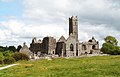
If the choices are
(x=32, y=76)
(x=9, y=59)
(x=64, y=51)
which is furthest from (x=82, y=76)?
(x=64, y=51)

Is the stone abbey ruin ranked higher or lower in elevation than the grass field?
higher

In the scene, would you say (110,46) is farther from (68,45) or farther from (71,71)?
(71,71)

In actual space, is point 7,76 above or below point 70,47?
below

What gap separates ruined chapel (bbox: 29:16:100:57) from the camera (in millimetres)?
134375

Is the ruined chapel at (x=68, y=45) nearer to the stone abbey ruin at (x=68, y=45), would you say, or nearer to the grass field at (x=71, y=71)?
the stone abbey ruin at (x=68, y=45)

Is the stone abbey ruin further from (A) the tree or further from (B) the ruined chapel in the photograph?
(A) the tree

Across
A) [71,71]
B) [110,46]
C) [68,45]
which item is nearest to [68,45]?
[68,45]

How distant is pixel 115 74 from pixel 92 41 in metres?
127

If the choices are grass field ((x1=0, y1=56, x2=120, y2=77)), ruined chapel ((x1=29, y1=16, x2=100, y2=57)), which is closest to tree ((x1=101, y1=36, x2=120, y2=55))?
ruined chapel ((x1=29, y1=16, x2=100, y2=57))

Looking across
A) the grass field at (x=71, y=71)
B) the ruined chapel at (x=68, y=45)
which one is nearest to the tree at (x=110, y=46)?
the ruined chapel at (x=68, y=45)

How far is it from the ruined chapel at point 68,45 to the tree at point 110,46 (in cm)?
385

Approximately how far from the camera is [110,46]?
14500 centimetres

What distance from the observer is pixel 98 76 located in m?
27.5

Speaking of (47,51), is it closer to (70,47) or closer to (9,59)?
(70,47)
